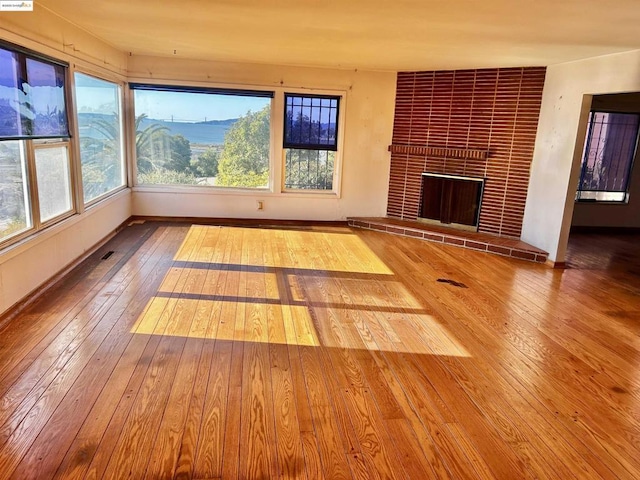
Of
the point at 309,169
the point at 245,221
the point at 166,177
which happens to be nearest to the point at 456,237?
the point at 309,169

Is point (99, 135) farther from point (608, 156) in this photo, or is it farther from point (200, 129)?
point (608, 156)

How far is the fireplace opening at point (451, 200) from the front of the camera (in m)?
6.21

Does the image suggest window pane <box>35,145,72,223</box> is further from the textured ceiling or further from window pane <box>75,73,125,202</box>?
the textured ceiling

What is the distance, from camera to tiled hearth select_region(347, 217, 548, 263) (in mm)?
5398

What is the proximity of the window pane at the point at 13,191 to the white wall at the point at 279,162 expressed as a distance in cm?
301

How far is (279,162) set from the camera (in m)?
6.62

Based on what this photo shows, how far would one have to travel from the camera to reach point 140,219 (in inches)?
254

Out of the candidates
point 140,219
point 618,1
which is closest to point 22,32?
point 140,219

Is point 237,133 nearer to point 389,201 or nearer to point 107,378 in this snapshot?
point 389,201

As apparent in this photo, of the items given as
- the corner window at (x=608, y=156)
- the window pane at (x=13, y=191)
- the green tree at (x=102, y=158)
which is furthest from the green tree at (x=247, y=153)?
the corner window at (x=608, y=156)

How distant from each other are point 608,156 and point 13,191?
770 centimetres

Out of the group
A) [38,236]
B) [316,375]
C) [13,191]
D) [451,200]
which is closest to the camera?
[316,375]

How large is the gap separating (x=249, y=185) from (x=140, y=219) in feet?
5.28

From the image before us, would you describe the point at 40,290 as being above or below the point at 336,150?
below
